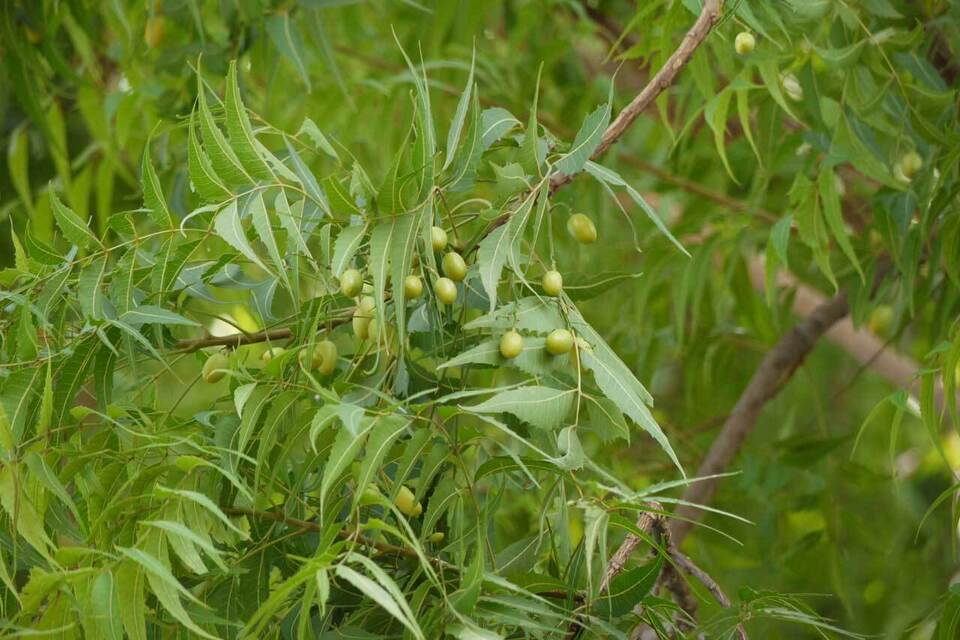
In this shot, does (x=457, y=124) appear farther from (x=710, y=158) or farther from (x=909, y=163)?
(x=710, y=158)

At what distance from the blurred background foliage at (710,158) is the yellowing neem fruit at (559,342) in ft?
0.95

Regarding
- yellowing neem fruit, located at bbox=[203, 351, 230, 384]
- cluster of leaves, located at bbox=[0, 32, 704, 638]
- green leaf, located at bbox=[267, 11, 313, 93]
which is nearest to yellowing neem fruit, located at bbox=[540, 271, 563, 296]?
cluster of leaves, located at bbox=[0, 32, 704, 638]

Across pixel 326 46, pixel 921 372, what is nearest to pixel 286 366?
pixel 921 372

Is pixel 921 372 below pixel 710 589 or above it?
above

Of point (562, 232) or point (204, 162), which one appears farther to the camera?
point (562, 232)

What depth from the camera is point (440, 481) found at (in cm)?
73

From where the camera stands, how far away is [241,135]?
27.9 inches

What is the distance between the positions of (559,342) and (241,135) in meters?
0.22

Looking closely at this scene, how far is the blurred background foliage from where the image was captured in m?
1.14

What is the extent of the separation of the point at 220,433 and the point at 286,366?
2.2 inches

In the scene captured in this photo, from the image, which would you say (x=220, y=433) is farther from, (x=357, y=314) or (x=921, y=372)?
(x=921, y=372)

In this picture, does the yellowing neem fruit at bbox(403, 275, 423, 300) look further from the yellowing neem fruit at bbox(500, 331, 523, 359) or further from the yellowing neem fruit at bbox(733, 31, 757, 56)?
the yellowing neem fruit at bbox(733, 31, 757, 56)

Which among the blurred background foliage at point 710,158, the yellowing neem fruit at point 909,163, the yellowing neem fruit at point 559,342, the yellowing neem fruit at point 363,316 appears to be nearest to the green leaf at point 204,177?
the yellowing neem fruit at point 363,316

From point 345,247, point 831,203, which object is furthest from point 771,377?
point 345,247
